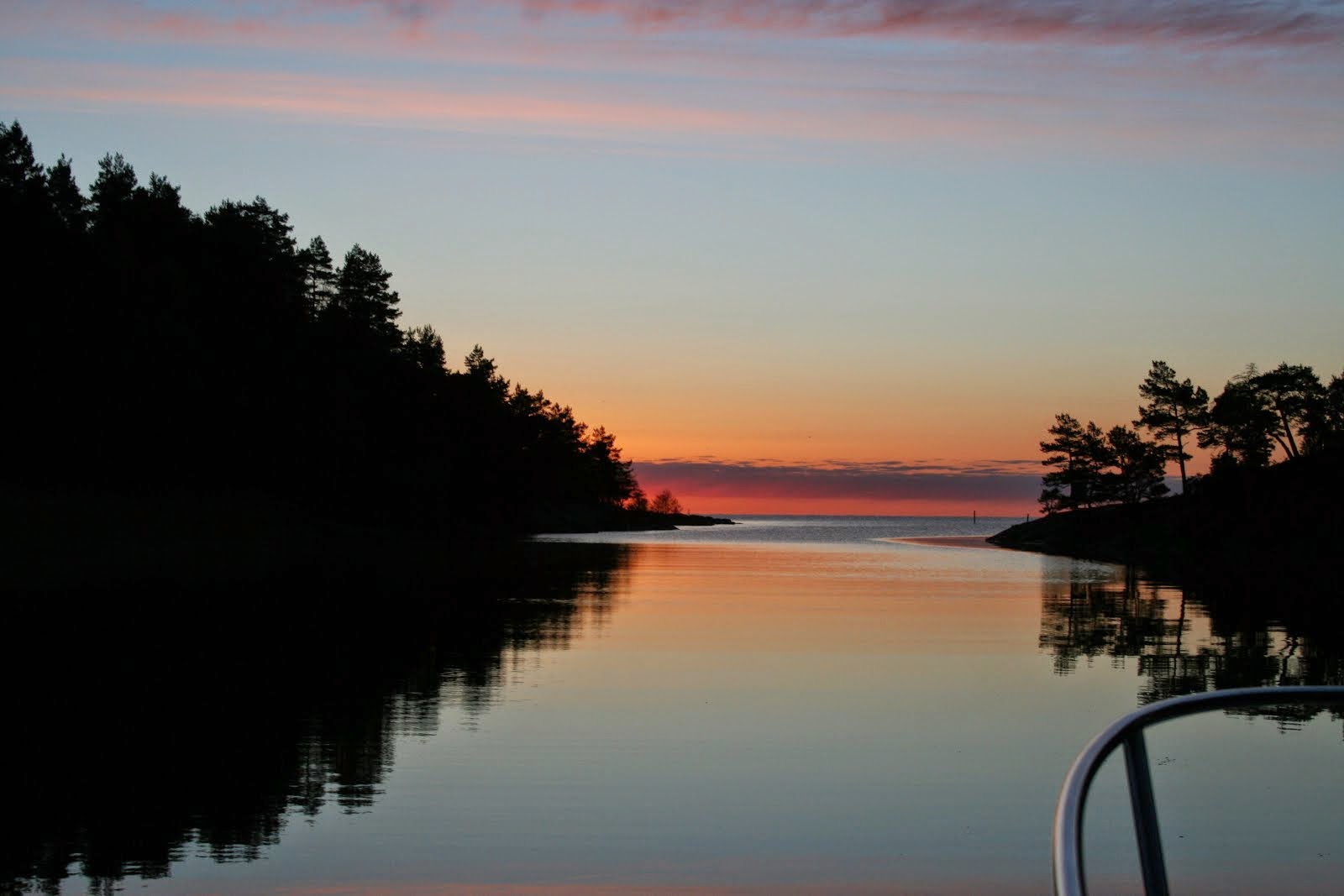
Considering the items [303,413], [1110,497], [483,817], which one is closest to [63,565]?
[483,817]

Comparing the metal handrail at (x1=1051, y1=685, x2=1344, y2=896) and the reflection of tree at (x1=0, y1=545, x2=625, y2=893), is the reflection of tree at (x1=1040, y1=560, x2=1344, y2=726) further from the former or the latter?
the metal handrail at (x1=1051, y1=685, x2=1344, y2=896)

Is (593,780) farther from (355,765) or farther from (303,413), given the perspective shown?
(303,413)

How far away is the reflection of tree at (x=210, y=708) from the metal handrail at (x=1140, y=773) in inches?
240

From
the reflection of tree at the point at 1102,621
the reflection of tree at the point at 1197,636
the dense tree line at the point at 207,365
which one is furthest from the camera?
the dense tree line at the point at 207,365

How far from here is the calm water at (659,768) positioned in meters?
6.89

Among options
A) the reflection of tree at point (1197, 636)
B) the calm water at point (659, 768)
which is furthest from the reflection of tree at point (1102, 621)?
the calm water at point (659, 768)

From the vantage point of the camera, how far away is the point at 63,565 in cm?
3491

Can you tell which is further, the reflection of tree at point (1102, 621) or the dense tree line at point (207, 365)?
the dense tree line at point (207, 365)

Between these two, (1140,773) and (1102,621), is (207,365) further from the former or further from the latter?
(1140,773)

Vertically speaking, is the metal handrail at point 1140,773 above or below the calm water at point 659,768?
above

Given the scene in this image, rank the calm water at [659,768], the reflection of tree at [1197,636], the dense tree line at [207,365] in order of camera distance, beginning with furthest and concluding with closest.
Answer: the dense tree line at [207,365] → the reflection of tree at [1197,636] → the calm water at [659,768]

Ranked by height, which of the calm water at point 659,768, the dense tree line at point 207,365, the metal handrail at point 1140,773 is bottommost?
the calm water at point 659,768

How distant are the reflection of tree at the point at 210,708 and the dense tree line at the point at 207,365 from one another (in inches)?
1189

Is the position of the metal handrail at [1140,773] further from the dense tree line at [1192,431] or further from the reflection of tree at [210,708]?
the dense tree line at [1192,431]
